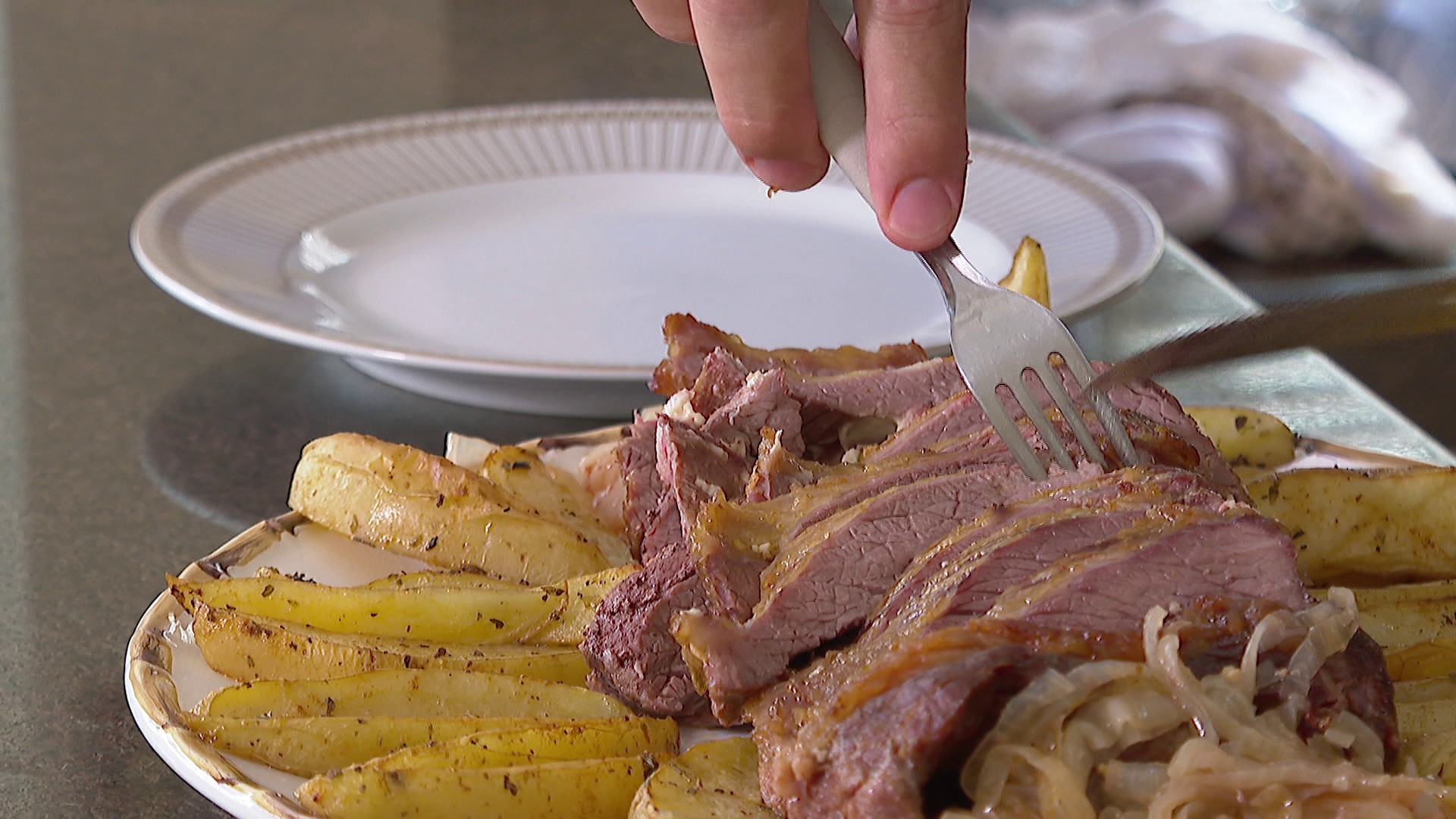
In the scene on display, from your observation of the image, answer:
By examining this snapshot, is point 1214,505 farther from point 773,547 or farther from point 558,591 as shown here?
point 558,591

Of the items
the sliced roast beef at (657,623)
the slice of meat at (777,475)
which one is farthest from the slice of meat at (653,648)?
the slice of meat at (777,475)

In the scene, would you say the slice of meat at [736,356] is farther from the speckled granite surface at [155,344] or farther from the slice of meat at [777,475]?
the speckled granite surface at [155,344]

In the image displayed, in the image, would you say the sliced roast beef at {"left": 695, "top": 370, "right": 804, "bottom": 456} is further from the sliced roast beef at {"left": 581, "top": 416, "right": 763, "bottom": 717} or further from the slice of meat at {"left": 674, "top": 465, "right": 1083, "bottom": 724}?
the slice of meat at {"left": 674, "top": 465, "right": 1083, "bottom": 724}

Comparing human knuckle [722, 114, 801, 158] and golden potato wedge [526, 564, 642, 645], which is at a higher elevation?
human knuckle [722, 114, 801, 158]

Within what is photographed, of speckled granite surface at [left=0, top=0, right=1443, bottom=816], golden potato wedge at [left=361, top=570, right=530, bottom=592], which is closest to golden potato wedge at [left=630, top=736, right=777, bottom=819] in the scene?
golden potato wedge at [left=361, top=570, right=530, bottom=592]

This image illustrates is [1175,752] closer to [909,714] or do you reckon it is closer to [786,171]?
[909,714]
